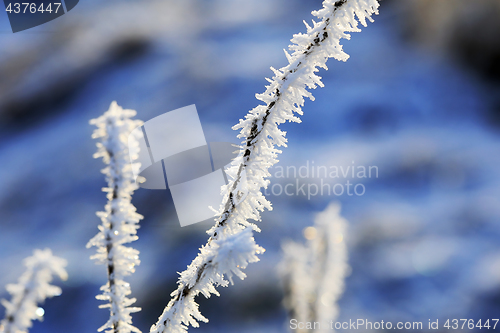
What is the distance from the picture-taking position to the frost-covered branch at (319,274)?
1254mm

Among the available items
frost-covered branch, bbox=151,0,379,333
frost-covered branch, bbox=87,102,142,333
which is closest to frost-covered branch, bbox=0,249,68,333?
frost-covered branch, bbox=87,102,142,333

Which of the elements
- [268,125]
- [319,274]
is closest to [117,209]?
[268,125]

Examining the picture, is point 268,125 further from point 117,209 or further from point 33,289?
point 33,289

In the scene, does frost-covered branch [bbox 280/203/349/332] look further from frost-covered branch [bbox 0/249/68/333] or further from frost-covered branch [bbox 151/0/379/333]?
frost-covered branch [bbox 0/249/68/333]

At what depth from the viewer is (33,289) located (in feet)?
1.53

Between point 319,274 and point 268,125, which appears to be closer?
point 268,125

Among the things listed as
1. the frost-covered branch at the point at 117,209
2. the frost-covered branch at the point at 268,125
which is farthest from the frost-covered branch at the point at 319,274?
the frost-covered branch at the point at 117,209

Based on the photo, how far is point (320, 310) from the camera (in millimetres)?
1327

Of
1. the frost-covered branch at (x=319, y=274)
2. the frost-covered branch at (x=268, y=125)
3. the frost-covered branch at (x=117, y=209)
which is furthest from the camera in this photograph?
the frost-covered branch at (x=319, y=274)

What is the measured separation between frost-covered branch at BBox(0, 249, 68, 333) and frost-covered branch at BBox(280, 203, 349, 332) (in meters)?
1.03

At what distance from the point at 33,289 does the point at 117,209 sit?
0.21 m

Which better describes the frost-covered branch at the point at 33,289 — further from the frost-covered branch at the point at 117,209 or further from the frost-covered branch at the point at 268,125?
the frost-covered branch at the point at 268,125

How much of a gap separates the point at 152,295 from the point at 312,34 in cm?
576

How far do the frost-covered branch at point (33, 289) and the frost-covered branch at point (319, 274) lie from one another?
1033 millimetres
